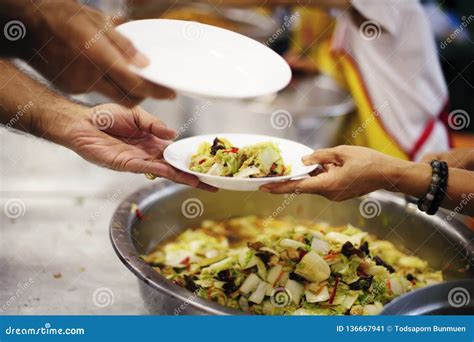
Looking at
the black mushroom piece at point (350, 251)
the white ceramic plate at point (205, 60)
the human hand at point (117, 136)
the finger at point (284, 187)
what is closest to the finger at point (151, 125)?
the human hand at point (117, 136)

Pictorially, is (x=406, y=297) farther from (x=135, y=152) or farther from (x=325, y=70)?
(x=135, y=152)

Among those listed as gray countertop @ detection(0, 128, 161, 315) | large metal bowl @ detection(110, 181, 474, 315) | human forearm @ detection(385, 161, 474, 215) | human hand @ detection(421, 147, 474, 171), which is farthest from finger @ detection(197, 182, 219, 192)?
human hand @ detection(421, 147, 474, 171)

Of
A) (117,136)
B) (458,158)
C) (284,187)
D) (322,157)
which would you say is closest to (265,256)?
(284,187)

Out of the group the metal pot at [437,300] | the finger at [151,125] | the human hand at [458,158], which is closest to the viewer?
the metal pot at [437,300]

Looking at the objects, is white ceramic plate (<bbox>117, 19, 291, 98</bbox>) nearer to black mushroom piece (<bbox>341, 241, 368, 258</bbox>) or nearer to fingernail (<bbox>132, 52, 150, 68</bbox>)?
fingernail (<bbox>132, 52, 150, 68</bbox>)

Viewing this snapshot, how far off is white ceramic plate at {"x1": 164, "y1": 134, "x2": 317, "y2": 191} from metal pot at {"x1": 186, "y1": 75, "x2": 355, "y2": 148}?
0.04 metres

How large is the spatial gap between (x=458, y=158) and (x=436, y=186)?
199mm

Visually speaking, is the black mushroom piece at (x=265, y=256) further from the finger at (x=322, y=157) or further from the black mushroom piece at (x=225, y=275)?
the finger at (x=322, y=157)

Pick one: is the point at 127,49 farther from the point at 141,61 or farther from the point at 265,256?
the point at 265,256

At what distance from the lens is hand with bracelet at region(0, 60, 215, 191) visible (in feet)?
5.03

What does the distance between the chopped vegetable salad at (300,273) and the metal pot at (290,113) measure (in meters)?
0.28

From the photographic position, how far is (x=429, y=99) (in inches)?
69.0

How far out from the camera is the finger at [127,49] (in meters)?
1.49

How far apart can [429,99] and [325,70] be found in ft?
1.19
